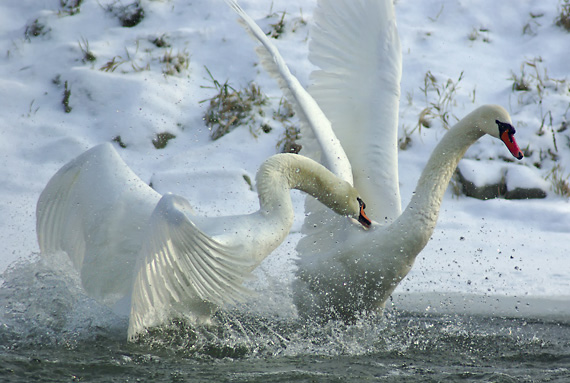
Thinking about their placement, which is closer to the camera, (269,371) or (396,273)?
(269,371)

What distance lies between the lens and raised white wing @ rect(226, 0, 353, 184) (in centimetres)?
436

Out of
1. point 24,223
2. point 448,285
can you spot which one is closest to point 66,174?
point 24,223

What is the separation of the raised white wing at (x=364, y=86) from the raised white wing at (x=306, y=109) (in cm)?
23

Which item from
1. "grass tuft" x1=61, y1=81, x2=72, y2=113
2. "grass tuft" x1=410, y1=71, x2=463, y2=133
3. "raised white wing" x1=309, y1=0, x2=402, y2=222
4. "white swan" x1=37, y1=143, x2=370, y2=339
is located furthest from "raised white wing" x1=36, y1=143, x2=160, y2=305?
"grass tuft" x1=410, y1=71, x2=463, y2=133

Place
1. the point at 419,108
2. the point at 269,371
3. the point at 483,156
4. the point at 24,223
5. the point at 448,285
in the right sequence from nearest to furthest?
the point at 269,371
the point at 448,285
the point at 24,223
the point at 483,156
the point at 419,108

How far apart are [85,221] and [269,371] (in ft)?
4.68

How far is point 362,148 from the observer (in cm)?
466

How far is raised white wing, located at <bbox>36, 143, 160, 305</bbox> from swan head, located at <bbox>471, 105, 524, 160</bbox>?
175cm

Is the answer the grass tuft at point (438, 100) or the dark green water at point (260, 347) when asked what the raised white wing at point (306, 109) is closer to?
the dark green water at point (260, 347)

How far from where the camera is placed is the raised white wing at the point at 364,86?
454 centimetres

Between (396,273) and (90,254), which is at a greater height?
(396,273)

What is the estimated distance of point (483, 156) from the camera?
6.86 metres

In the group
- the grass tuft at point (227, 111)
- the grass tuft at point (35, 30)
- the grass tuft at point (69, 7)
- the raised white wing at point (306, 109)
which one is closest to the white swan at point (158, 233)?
the raised white wing at point (306, 109)

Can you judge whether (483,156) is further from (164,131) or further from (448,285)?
(164,131)
